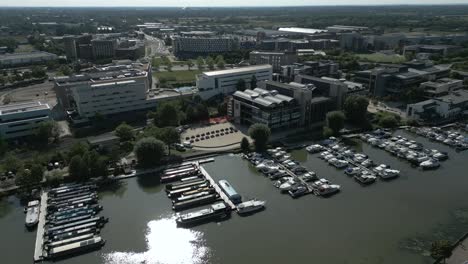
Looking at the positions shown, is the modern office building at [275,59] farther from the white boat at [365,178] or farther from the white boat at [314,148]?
the white boat at [365,178]

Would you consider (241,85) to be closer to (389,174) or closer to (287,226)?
(389,174)

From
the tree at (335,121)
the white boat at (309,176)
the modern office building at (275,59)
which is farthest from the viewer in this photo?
the modern office building at (275,59)

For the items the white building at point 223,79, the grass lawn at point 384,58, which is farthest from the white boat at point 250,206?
the grass lawn at point 384,58

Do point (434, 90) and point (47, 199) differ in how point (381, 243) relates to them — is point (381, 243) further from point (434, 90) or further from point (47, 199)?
point (434, 90)

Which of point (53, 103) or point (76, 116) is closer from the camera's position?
point (76, 116)

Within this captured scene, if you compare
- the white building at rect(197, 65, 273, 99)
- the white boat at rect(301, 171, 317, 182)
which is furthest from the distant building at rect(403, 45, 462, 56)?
the white boat at rect(301, 171, 317, 182)

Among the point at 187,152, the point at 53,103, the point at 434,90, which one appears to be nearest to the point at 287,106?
the point at 187,152
